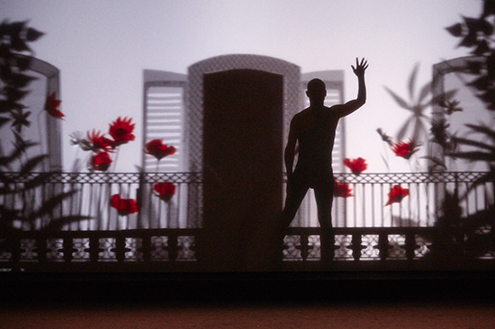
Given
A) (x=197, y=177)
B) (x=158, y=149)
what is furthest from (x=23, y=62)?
(x=197, y=177)

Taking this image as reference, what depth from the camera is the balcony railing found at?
6.31 feet

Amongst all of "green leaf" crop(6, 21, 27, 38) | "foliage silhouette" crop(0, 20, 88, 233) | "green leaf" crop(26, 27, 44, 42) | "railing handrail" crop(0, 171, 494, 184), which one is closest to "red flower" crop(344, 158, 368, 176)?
"railing handrail" crop(0, 171, 494, 184)

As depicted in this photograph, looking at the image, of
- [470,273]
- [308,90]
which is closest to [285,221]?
[308,90]

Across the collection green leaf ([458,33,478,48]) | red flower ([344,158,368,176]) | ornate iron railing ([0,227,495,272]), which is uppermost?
green leaf ([458,33,478,48])

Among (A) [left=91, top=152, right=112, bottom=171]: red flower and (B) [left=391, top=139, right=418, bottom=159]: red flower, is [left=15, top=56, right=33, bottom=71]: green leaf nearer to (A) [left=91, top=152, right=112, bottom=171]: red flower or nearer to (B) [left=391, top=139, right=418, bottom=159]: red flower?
(A) [left=91, top=152, right=112, bottom=171]: red flower

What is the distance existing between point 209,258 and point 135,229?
50 cm

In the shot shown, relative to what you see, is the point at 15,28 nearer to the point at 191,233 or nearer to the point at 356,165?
the point at 191,233

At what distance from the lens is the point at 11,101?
2131 millimetres

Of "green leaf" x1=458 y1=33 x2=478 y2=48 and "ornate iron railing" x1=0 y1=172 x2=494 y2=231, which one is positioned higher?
"green leaf" x1=458 y1=33 x2=478 y2=48

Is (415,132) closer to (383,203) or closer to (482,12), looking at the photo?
(383,203)

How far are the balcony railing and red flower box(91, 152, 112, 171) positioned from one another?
0.17ft

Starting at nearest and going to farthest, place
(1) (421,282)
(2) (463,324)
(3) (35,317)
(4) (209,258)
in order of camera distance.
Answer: (2) (463,324), (3) (35,317), (1) (421,282), (4) (209,258)

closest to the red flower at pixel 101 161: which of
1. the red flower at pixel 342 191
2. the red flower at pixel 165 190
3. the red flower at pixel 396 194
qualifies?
the red flower at pixel 165 190

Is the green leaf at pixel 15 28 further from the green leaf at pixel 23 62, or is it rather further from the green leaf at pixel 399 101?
the green leaf at pixel 399 101
